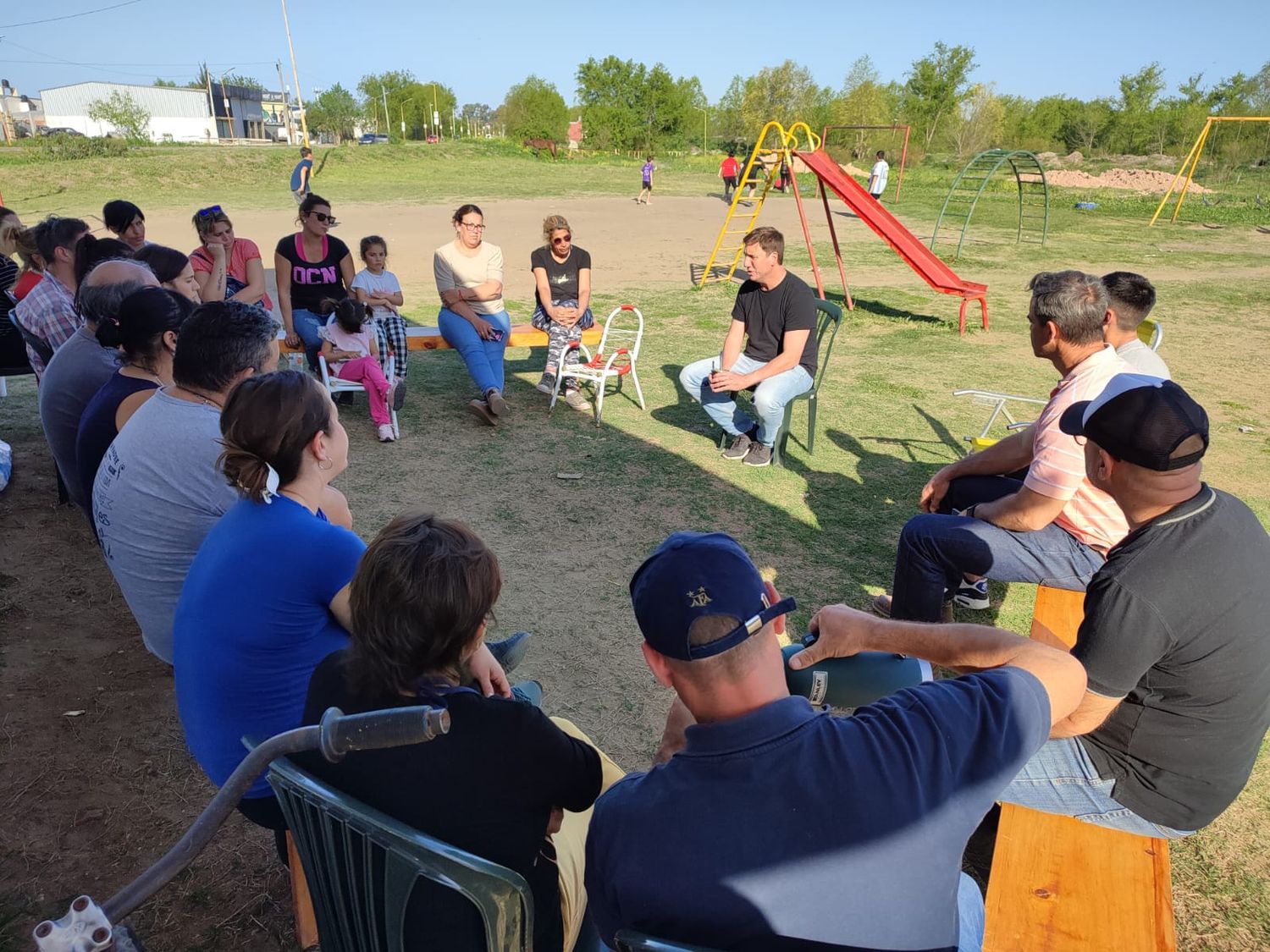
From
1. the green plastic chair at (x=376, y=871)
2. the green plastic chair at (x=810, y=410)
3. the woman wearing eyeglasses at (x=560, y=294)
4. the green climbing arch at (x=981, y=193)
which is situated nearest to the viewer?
the green plastic chair at (x=376, y=871)

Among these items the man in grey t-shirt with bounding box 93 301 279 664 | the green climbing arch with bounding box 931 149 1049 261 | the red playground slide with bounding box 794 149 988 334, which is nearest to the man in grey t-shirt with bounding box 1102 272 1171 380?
the man in grey t-shirt with bounding box 93 301 279 664

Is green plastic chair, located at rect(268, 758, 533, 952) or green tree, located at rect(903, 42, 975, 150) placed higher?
green tree, located at rect(903, 42, 975, 150)

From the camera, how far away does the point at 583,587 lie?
161 inches

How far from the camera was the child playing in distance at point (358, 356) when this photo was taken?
19.4 ft

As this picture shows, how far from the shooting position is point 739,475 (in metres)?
5.41

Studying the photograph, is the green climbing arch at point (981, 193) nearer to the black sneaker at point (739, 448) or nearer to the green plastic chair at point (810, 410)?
the green plastic chair at point (810, 410)

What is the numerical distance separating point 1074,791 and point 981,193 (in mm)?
23995

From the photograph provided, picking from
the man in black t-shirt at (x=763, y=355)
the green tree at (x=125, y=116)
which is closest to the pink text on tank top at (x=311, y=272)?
the man in black t-shirt at (x=763, y=355)

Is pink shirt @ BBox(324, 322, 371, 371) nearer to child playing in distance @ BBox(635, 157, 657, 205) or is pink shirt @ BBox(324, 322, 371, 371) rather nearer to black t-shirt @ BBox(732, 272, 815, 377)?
black t-shirt @ BBox(732, 272, 815, 377)

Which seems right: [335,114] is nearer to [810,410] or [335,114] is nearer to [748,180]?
[748,180]

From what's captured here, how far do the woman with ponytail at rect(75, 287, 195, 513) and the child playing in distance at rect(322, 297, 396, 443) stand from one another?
2.80 meters

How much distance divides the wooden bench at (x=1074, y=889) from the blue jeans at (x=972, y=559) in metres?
1.27

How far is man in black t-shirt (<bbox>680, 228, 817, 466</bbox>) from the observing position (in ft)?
17.6

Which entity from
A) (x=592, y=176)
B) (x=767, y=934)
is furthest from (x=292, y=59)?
(x=767, y=934)
